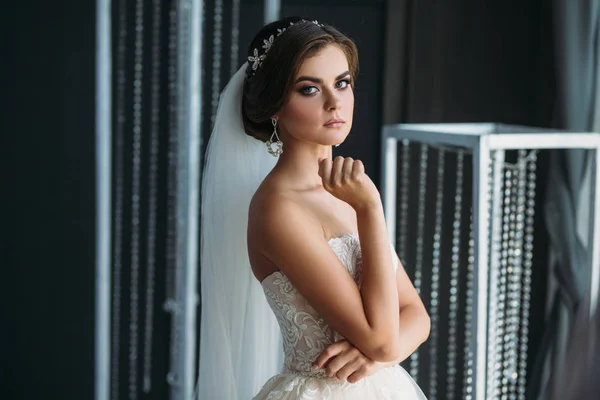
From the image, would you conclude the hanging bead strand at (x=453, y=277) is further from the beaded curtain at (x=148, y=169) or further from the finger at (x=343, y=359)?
the finger at (x=343, y=359)

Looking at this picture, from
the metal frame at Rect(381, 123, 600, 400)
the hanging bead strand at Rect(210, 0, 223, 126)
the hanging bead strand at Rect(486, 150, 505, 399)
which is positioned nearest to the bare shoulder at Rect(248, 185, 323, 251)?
the metal frame at Rect(381, 123, 600, 400)

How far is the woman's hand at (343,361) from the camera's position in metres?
1.45

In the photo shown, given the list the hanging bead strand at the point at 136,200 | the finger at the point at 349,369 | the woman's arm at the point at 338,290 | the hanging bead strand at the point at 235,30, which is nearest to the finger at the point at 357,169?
the woman's arm at the point at 338,290

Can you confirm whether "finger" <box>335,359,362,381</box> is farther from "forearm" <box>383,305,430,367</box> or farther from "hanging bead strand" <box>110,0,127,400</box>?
"hanging bead strand" <box>110,0,127,400</box>

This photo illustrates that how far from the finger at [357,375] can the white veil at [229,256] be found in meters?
0.35

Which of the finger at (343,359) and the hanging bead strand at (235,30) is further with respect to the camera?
the hanging bead strand at (235,30)

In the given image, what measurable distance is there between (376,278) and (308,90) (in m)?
0.37

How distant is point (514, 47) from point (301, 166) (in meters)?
1.28

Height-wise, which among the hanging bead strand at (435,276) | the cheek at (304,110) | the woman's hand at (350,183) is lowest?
the hanging bead strand at (435,276)

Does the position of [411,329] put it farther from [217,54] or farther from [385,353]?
[217,54]

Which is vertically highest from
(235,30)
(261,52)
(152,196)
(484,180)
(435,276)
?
(235,30)

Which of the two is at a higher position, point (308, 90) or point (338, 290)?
point (308, 90)
